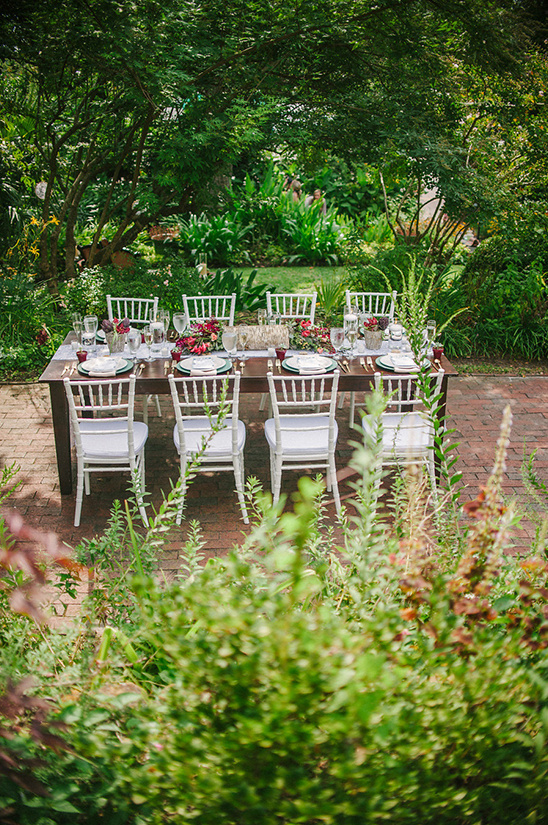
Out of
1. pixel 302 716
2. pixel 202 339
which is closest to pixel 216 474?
pixel 202 339

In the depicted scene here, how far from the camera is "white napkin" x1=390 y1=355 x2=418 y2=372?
192 inches

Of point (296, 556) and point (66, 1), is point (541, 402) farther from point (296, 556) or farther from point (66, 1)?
point (296, 556)

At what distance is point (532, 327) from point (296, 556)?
22.8 ft

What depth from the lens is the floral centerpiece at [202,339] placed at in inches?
203

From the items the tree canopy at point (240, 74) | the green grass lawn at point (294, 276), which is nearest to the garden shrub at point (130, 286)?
the tree canopy at point (240, 74)

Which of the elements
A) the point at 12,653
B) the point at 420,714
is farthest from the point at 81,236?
the point at 420,714

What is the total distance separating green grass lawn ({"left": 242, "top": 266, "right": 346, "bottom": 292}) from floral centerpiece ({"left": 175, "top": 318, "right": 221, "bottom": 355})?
356 centimetres

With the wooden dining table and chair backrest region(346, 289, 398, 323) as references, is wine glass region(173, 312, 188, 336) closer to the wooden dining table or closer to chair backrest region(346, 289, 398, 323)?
the wooden dining table

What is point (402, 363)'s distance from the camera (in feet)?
16.2

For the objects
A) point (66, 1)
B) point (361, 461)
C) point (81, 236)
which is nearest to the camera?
point (361, 461)

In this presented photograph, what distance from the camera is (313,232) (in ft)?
33.7

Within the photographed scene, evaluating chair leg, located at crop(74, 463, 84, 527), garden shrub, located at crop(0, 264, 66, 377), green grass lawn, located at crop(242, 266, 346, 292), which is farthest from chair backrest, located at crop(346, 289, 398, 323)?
garden shrub, located at crop(0, 264, 66, 377)

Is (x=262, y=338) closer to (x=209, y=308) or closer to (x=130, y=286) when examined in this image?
(x=209, y=308)

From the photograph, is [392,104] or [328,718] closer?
[328,718]
